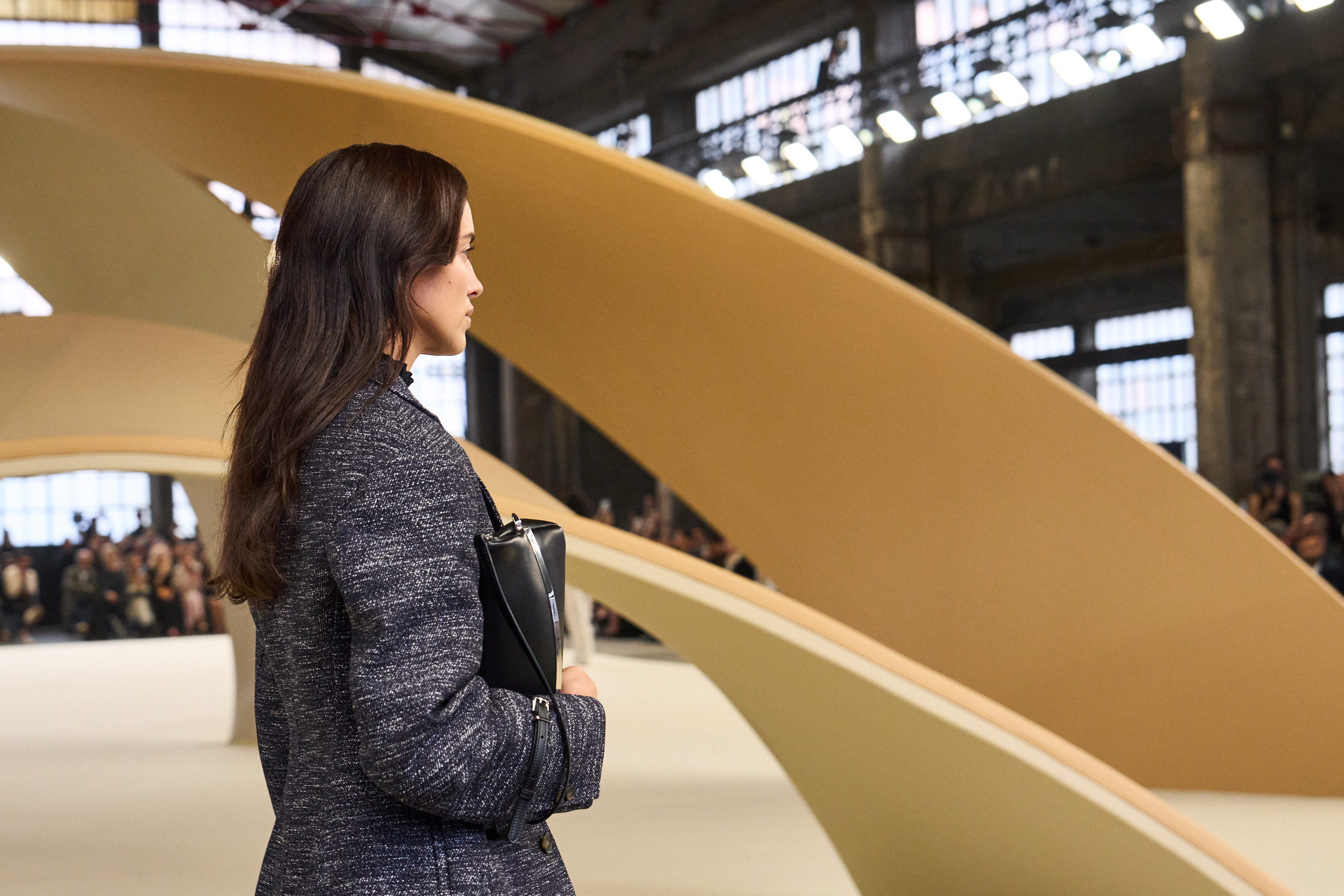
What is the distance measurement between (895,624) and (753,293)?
1679 millimetres

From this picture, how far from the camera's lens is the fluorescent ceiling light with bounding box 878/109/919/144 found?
1698cm

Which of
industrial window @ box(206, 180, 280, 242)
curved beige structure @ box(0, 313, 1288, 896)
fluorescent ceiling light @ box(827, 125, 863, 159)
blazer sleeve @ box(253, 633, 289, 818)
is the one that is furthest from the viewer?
industrial window @ box(206, 180, 280, 242)

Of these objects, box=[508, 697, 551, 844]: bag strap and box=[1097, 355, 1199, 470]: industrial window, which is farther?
box=[1097, 355, 1199, 470]: industrial window

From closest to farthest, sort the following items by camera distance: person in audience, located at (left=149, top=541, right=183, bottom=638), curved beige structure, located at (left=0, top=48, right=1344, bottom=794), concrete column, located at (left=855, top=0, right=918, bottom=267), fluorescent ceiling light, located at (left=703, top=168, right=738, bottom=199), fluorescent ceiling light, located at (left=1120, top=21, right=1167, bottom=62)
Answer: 1. curved beige structure, located at (left=0, top=48, right=1344, bottom=794)
2. fluorescent ceiling light, located at (left=1120, top=21, right=1167, bottom=62)
3. person in audience, located at (left=149, top=541, right=183, bottom=638)
4. concrete column, located at (left=855, top=0, right=918, bottom=267)
5. fluorescent ceiling light, located at (left=703, top=168, right=738, bottom=199)

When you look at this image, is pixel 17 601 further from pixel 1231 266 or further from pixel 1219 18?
pixel 1219 18

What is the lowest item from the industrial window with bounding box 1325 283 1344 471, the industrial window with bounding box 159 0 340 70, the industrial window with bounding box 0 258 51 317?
the industrial window with bounding box 1325 283 1344 471

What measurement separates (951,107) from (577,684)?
15.5 m

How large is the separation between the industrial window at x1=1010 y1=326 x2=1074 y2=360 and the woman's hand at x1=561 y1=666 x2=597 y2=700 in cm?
2054

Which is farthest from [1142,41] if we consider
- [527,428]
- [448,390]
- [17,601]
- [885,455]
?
[448,390]

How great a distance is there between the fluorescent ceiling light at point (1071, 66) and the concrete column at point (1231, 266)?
0.98 meters

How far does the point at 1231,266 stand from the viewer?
14.1 m

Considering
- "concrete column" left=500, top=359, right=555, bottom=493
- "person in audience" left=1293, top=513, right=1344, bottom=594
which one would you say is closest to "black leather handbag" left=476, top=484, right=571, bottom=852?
"person in audience" left=1293, top=513, right=1344, bottom=594

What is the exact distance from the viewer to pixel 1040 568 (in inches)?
239

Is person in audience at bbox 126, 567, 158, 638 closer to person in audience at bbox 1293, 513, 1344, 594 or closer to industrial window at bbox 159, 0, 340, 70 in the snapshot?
industrial window at bbox 159, 0, 340, 70
